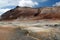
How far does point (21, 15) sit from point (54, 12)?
2022 centimetres

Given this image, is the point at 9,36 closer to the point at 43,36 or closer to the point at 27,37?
the point at 27,37

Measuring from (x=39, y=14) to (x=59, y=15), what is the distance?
48.9 ft

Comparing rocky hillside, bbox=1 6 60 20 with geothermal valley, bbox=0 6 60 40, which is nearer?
geothermal valley, bbox=0 6 60 40

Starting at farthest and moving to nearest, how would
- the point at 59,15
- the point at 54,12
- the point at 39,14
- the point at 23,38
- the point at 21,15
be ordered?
the point at 21,15
the point at 39,14
the point at 54,12
the point at 59,15
the point at 23,38

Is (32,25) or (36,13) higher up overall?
(32,25)

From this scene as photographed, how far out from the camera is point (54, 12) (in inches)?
3110

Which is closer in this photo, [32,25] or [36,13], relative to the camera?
Result: [32,25]

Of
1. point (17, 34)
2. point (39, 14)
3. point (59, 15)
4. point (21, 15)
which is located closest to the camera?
point (17, 34)

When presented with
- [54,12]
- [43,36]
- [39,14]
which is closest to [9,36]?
[43,36]

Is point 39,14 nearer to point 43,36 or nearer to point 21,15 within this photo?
point 21,15

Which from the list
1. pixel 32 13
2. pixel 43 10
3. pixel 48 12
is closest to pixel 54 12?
pixel 48 12

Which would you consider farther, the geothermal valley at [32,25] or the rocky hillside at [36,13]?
the rocky hillside at [36,13]

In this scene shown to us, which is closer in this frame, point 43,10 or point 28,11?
point 43,10

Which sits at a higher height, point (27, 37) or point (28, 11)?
point (27, 37)
